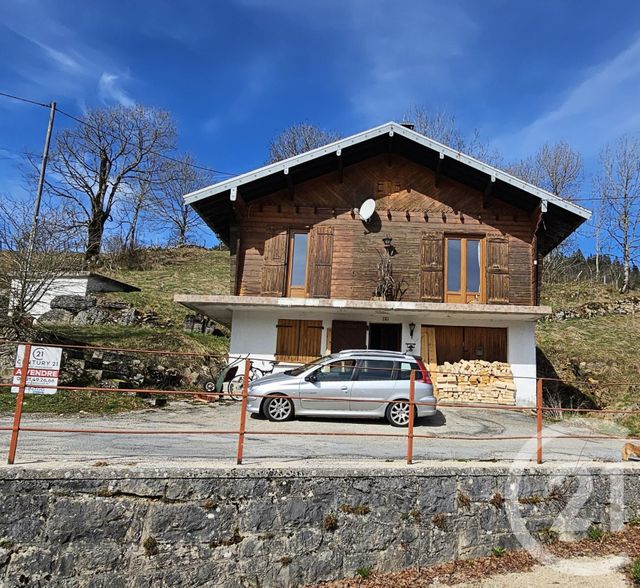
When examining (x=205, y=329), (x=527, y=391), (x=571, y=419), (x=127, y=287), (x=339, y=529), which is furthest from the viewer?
(x=127, y=287)

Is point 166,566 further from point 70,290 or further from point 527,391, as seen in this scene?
point 70,290

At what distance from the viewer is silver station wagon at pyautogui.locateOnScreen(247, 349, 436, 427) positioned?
10.4m

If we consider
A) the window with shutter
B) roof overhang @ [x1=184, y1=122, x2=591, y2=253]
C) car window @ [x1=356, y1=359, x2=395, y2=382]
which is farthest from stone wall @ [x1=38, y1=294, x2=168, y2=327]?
car window @ [x1=356, y1=359, x2=395, y2=382]

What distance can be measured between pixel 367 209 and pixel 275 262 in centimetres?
333

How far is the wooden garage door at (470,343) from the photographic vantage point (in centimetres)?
1494

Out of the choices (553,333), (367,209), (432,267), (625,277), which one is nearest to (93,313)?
(367,209)

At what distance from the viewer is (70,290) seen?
23000mm

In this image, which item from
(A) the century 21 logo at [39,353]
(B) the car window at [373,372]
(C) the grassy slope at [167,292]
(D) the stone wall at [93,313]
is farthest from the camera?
(D) the stone wall at [93,313]

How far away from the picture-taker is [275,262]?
15.5 metres

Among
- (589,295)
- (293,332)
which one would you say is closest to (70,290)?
(293,332)

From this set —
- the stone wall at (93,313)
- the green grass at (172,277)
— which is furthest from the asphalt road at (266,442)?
the green grass at (172,277)

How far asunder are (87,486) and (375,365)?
6884 mm

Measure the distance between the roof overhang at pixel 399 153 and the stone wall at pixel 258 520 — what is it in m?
10.1

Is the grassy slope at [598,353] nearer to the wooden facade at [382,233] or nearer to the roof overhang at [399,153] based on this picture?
the wooden facade at [382,233]
